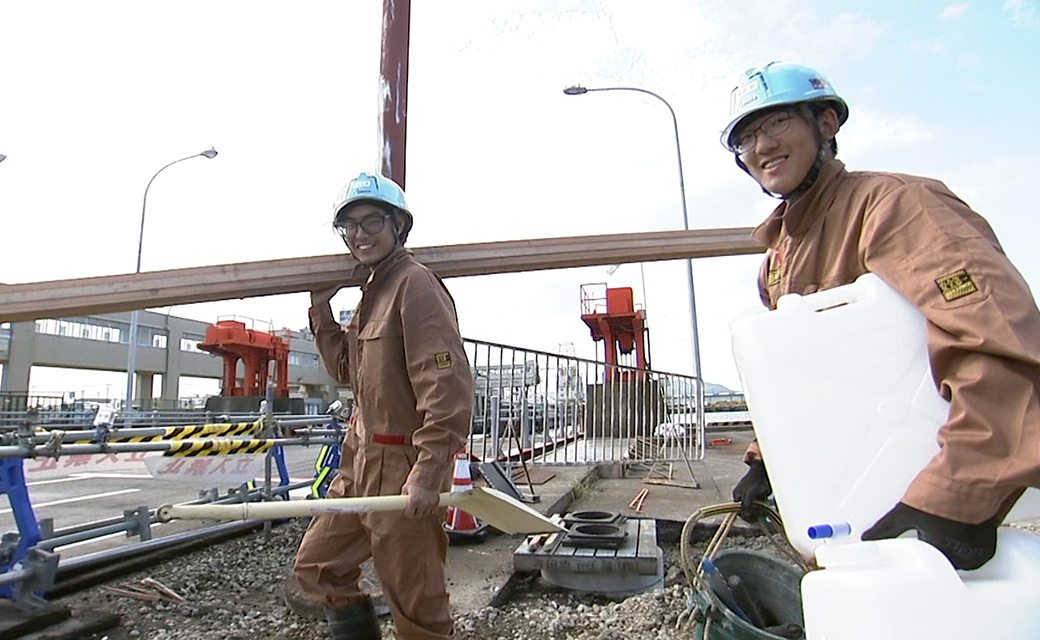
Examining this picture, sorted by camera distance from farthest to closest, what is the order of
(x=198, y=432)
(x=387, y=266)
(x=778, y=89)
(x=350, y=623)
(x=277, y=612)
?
(x=198, y=432) < (x=277, y=612) < (x=387, y=266) < (x=350, y=623) < (x=778, y=89)

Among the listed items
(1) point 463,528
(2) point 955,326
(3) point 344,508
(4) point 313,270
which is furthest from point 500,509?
(1) point 463,528

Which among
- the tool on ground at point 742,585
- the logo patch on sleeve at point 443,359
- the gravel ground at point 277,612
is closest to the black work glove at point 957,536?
the tool on ground at point 742,585

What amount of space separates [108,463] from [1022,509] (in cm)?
444

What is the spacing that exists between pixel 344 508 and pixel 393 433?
0.41 metres

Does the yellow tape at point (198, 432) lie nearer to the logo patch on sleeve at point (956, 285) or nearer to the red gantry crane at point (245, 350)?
the logo patch on sleeve at point (956, 285)

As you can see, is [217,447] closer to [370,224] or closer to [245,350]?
[370,224]

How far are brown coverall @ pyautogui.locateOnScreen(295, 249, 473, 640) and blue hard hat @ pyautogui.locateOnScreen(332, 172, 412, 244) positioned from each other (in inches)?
8.8

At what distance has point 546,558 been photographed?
11.6ft


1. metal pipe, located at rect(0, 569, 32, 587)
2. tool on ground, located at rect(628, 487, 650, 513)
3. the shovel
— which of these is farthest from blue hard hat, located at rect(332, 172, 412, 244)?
tool on ground, located at rect(628, 487, 650, 513)

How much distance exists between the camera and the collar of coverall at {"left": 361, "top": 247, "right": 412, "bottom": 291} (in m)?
2.57

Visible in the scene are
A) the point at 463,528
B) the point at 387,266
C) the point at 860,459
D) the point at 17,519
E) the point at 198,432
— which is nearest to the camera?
the point at 860,459

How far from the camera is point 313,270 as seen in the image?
2.85 meters

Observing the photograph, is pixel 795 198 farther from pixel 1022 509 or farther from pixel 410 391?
pixel 410 391

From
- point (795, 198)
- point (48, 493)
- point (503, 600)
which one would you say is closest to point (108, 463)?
point (503, 600)
